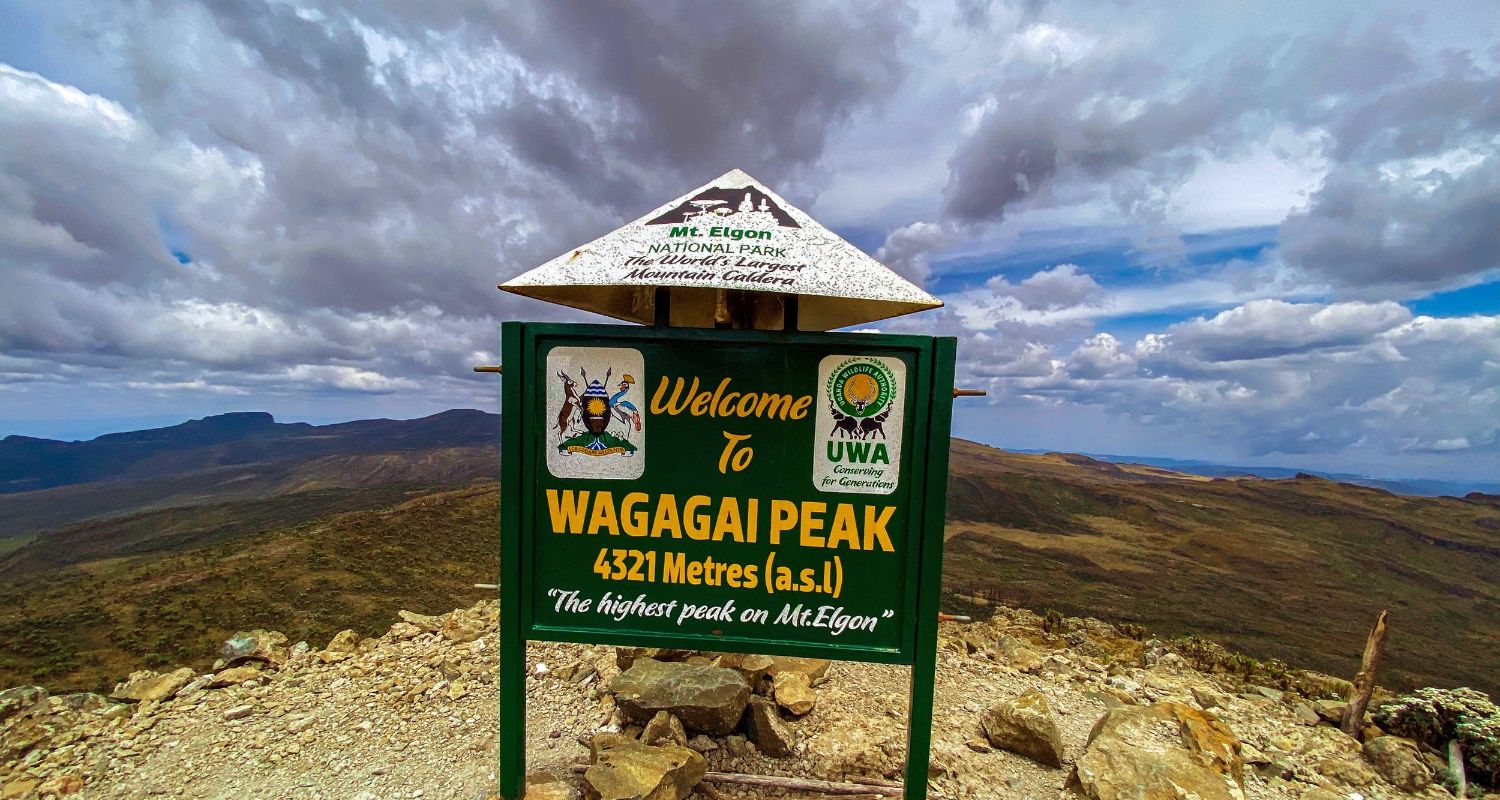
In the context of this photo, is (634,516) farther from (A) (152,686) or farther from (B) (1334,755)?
(B) (1334,755)

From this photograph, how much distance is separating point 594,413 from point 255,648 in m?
6.18

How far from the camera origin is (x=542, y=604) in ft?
12.9

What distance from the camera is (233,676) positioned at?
5.91 metres

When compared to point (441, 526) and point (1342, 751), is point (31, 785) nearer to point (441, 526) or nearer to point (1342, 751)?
point (441, 526)

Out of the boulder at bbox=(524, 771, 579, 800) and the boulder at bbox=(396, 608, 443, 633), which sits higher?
the boulder at bbox=(524, 771, 579, 800)

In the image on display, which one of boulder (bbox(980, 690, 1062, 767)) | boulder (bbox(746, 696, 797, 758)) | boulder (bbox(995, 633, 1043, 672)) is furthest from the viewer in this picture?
boulder (bbox(995, 633, 1043, 672))

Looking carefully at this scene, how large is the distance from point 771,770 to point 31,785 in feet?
20.8

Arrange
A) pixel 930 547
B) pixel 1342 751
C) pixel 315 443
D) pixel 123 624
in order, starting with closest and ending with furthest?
pixel 930 547 → pixel 1342 751 → pixel 123 624 → pixel 315 443

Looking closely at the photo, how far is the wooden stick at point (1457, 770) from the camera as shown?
17.5ft

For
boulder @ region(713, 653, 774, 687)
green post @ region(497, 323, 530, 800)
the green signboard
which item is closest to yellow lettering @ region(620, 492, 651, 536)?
the green signboard

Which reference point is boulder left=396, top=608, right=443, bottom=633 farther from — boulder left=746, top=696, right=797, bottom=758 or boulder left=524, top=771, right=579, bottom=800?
boulder left=746, top=696, right=797, bottom=758

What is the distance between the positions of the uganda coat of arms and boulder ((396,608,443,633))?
16.3 feet

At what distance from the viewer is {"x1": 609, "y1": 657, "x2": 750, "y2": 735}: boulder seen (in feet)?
15.3

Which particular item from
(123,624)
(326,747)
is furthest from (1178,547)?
(123,624)
